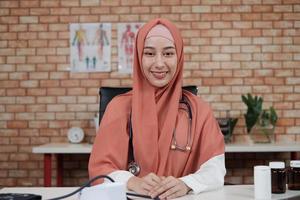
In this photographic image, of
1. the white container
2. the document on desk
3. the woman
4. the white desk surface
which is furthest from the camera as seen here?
the white desk surface

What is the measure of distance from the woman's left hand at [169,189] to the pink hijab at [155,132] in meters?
0.29

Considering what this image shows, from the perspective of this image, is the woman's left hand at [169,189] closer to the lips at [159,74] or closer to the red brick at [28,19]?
the lips at [159,74]

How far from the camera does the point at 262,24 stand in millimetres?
3883

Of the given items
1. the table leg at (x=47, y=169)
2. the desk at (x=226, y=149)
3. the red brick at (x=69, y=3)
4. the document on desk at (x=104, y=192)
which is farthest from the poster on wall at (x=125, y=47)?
the document on desk at (x=104, y=192)

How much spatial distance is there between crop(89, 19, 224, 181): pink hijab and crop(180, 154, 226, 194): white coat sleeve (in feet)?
0.14

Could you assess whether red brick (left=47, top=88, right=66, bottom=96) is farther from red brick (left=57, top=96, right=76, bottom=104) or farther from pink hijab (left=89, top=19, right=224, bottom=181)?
pink hijab (left=89, top=19, right=224, bottom=181)

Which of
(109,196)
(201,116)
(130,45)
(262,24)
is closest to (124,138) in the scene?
(201,116)

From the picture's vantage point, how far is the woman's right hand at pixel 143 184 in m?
1.49

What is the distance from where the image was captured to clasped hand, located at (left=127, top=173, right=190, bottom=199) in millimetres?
1450

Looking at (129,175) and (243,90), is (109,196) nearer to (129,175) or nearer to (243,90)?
(129,175)

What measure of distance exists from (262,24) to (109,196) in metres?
3.07

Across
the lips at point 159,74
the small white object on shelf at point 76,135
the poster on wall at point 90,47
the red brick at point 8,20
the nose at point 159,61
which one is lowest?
the small white object on shelf at point 76,135

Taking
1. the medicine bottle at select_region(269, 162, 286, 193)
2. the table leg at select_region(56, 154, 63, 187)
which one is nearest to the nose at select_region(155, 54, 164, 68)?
the medicine bottle at select_region(269, 162, 286, 193)

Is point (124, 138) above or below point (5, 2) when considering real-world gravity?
below
